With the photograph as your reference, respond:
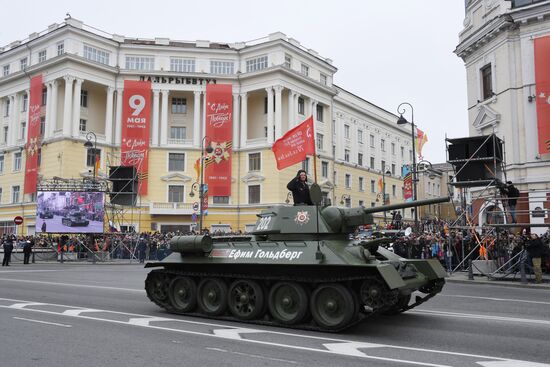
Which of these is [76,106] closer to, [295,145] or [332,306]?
[295,145]

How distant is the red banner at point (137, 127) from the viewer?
1999 inches

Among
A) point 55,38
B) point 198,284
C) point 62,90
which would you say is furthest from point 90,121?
point 198,284

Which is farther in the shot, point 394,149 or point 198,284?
point 394,149

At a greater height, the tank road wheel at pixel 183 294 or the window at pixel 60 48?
the window at pixel 60 48

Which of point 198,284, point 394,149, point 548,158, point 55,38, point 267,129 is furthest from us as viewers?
point 394,149

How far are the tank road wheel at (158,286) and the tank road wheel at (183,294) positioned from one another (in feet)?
0.79

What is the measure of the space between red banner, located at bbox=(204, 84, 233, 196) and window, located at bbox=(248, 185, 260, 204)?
103 inches

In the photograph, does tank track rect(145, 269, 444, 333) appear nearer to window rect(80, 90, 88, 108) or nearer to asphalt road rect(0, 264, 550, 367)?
asphalt road rect(0, 264, 550, 367)

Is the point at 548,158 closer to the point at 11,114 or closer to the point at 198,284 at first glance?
the point at 198,284

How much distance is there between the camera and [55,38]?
2013 inches

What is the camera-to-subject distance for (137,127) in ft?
168

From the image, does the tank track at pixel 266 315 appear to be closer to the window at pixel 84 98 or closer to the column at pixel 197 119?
the column at pixel 197 119

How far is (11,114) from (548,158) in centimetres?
5107

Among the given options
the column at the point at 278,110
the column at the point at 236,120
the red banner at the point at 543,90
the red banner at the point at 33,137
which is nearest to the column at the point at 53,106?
the red banner at the point at 33,137
